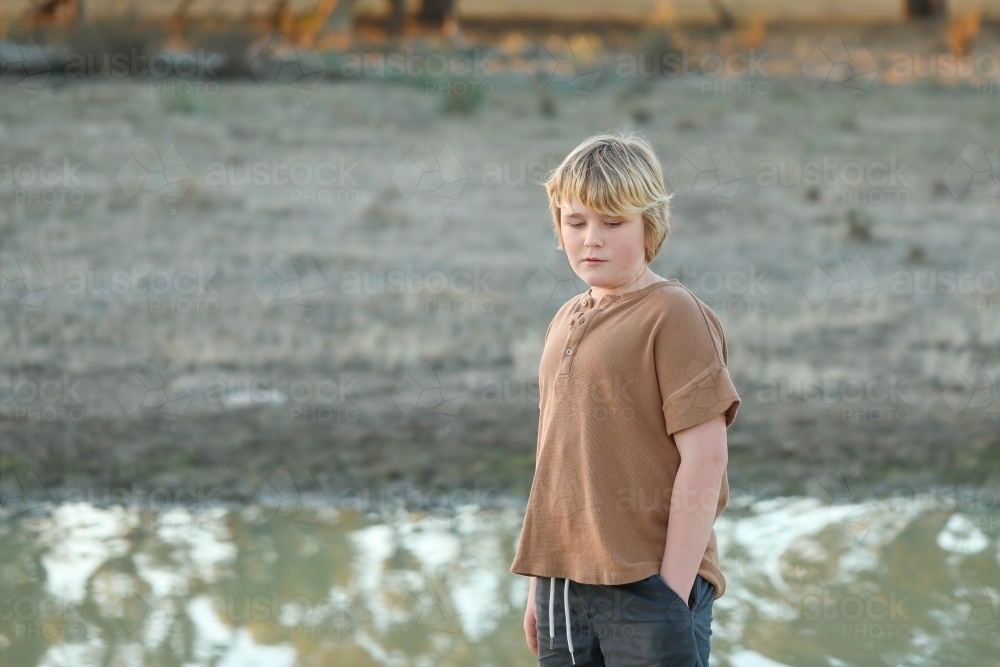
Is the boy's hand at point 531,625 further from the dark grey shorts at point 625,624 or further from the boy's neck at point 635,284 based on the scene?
the boy's neck at point 635,284

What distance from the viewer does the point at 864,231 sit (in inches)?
386

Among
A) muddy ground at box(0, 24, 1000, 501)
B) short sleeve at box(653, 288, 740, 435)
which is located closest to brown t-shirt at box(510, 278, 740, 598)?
short sleeve at box(653, 288, 740, 435)

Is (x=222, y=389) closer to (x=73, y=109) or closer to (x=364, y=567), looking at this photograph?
(x=364, y=567)

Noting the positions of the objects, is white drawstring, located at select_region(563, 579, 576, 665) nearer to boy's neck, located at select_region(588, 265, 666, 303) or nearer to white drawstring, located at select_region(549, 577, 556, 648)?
white drawstring, located at select_region(549, 577, 556, 648)

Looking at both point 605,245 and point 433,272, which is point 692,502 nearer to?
point 605,245

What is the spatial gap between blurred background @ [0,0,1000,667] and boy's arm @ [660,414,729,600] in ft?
5.89

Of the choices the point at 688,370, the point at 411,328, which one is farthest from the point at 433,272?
the point at 688,370

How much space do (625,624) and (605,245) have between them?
2.00 feet

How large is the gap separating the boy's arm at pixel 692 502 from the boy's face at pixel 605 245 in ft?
0.95

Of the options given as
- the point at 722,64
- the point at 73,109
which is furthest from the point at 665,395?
the point at 722,64

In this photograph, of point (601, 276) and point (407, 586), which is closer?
point (601, 276)

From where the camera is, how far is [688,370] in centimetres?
207

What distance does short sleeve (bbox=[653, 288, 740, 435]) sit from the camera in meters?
2.06

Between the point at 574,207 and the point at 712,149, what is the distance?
10389mm
